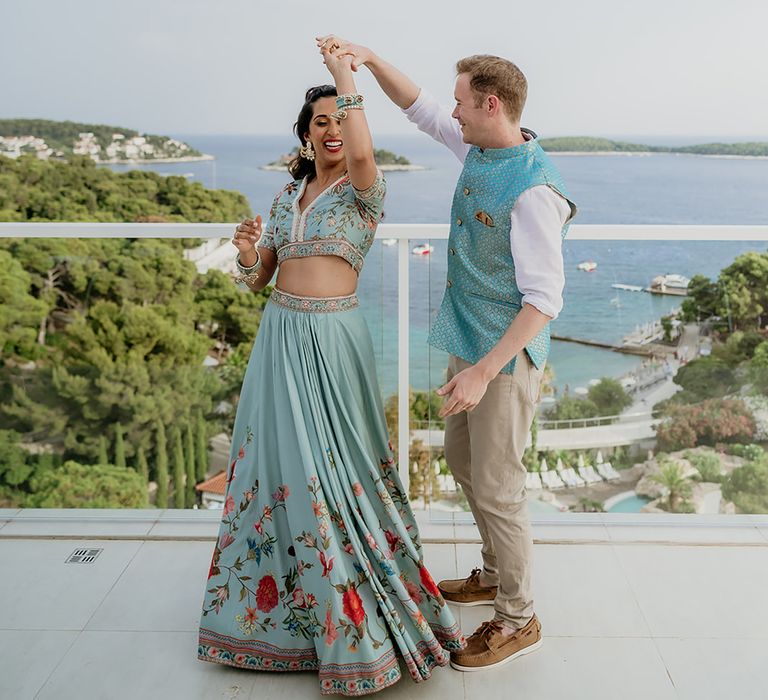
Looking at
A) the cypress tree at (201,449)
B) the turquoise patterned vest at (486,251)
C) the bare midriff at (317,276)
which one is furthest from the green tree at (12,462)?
the turquoise patterned vest at (486,251)

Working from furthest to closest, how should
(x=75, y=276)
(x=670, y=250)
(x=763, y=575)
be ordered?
1. (x=75, y=276)
2. (x=670, y=250)
3. (x=763, y=575)

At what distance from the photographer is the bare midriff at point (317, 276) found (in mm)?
2195

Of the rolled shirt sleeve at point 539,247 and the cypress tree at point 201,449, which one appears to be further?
the cypress tree at point 201,449

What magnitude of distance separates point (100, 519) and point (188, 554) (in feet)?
1.34

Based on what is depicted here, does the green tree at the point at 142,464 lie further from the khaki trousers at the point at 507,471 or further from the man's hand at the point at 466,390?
the man's hand at the point at 466,390

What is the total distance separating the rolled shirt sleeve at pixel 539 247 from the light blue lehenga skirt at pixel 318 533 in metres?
0.49

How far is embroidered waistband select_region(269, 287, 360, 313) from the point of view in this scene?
2197 millimetres

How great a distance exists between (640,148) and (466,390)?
55.6 feet

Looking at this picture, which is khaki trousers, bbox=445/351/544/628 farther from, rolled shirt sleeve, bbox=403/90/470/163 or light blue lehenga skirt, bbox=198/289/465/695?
rolled shirt sleeve, bbox=403/90/470/163

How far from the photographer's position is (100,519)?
9.96ft

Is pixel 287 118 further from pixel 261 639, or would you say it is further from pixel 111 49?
pixel 261 639

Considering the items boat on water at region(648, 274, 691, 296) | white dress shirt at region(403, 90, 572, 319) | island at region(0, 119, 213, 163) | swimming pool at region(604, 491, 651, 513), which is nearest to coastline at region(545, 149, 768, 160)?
island at region(0, 119, 213, 163)

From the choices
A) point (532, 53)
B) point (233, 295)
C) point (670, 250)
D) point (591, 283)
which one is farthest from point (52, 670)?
point (532, 53)

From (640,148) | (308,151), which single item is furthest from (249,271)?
(640,148)
